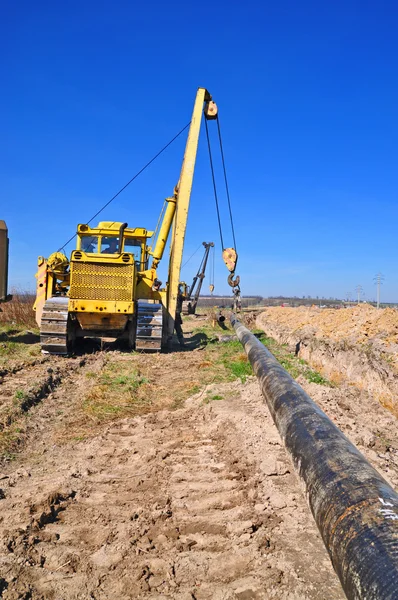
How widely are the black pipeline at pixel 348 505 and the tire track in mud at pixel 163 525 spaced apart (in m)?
0.37

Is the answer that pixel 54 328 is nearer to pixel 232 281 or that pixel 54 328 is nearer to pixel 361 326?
pixel 232 281

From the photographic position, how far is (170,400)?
7145 millimetres

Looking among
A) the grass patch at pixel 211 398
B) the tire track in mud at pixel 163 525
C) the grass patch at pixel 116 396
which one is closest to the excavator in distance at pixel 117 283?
the grass patch at pixel 116 396

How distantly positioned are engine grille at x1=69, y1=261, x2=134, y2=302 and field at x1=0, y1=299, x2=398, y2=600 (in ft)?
9.72

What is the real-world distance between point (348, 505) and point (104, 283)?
9.36 m

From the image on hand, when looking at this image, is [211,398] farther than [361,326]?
No

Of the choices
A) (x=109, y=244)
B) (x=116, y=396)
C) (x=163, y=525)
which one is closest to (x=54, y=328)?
(x=109, y=244)

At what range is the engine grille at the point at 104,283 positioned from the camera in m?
11.2

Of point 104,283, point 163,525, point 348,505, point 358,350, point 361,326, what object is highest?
point 104,283

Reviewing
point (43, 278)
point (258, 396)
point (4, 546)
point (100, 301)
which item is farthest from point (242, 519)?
point (43, 278)

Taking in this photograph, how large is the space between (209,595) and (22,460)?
281 cm

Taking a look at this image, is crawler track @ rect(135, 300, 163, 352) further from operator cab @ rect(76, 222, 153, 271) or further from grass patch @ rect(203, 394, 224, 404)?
grass patch @ rect(203, 394, 224, 404)

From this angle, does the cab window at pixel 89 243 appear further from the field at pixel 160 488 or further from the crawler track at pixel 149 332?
the field at pixel 160 488

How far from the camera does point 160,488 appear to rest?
3.94 meters
